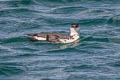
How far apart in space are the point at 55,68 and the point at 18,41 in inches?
242

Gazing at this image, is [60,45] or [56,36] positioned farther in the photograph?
[60,45]

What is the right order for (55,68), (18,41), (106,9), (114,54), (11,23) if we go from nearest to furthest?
(55,68), (114,54), (18,41), (11,23), (106,9)

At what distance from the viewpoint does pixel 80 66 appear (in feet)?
121

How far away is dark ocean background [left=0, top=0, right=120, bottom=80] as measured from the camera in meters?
36.2

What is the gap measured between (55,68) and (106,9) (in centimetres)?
1632

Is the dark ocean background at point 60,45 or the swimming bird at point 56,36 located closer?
the dark ocean background at point 60,45

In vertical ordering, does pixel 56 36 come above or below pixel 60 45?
above

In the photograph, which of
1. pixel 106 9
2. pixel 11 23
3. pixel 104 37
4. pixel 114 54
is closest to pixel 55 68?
pixel 114 54

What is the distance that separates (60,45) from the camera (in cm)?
4125

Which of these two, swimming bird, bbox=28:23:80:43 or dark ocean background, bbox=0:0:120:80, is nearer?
dark ocean background, bbox=0:0:120:80

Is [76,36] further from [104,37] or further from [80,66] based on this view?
[80,66]

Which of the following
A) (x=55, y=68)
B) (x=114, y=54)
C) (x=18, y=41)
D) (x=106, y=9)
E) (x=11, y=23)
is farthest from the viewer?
(x=106, y=9)

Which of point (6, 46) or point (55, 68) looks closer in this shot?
point (55, 68)

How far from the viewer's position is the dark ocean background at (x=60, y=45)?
36156 mm
